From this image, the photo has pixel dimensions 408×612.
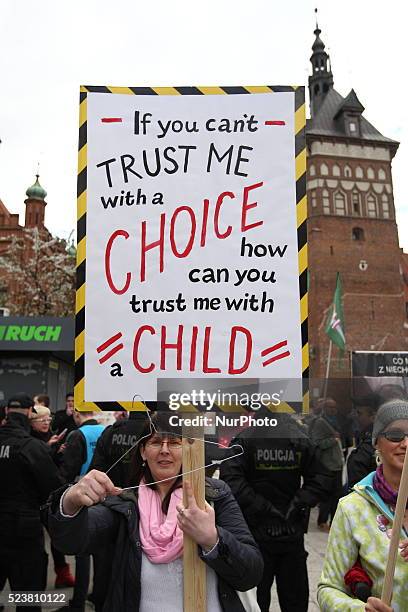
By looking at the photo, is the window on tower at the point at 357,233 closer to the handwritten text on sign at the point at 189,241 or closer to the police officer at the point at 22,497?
the police officer at the point at 22,497

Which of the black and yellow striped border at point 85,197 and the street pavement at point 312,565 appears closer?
the black and yellow striped border at point 85,197

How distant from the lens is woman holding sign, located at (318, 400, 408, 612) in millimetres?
2000

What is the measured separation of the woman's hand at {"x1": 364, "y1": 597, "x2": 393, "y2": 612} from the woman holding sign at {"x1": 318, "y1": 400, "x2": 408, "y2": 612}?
0.17 meters

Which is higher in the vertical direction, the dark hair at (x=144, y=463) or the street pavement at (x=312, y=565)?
the dark hair at (x=144, y=463)

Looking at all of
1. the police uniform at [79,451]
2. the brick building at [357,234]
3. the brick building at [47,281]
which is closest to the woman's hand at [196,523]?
the police uniform at [79,451]

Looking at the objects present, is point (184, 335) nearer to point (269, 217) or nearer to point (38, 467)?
point (269, 217)

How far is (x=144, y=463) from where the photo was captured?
7.58 feet

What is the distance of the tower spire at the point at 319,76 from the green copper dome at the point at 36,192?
2782cm

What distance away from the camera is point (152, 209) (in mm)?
2141

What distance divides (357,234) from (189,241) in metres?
45.4

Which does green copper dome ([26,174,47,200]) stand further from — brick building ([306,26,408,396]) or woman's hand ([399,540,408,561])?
woman's hand ([399,540,408,561])

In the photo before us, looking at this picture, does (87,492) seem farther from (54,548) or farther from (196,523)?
(54,548)

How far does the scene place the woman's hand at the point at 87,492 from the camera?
5.84ft

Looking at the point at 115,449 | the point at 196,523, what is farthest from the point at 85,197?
the point at 115,449
